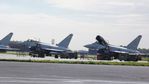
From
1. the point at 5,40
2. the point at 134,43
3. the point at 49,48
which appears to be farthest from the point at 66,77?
the point at 5,40

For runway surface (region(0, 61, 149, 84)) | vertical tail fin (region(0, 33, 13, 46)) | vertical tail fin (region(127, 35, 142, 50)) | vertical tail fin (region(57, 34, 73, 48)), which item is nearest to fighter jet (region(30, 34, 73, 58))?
vertical tail fin (region(57, 34, 73, 48))

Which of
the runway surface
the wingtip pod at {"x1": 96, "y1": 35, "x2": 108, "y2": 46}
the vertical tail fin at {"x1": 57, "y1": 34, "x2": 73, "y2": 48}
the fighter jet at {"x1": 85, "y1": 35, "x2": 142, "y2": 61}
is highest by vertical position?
the vertical tail fin at {"x1": 57, "y1": 34, "x2": 73, "y2": 48}

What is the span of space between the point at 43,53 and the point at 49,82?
91975mm

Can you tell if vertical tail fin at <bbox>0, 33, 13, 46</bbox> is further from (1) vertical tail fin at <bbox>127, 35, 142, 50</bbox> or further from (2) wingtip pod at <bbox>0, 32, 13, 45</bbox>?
(1) vertical tail fin at <bbox>127, 35, 142, 50</bbox>

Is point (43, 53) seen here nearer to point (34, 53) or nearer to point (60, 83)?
point (34, 53)

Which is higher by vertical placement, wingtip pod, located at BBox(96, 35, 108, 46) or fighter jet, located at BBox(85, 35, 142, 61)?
wingtip pod, located at BBox(96, 35, 108, 46)

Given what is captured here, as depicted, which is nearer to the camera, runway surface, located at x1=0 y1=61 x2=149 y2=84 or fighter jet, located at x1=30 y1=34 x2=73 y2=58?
runway surface, located at x1=0 y1=61 x2=149 y2=84

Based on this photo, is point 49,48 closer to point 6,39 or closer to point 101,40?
point 6,39

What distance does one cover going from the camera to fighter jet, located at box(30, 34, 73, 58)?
118562 millimetres

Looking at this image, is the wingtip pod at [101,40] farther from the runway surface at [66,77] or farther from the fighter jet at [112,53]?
the runway surface at [66,77]

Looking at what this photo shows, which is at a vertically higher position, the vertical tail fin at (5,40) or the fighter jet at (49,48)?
the vertical tail fin at (5,40)

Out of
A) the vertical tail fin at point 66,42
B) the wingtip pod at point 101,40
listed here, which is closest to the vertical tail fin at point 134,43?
the wingtip pod at point 101,40

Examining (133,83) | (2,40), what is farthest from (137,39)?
(133,83)

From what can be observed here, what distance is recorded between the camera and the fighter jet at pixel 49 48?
118562 millimetres
